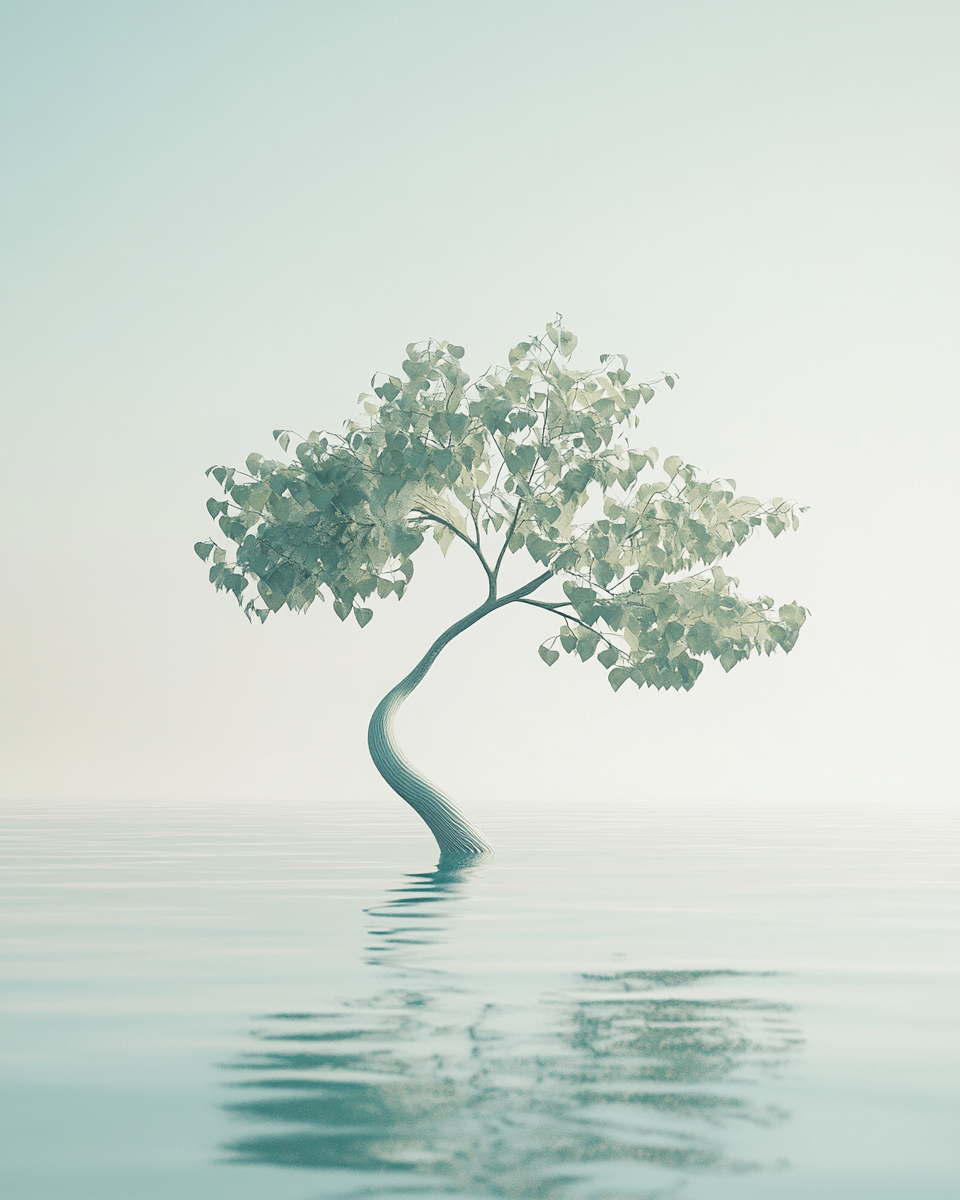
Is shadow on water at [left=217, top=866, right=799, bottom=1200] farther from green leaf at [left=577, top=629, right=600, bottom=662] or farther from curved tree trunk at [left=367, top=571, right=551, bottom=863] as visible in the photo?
green leaf at [left=577, top=629, right=600, bottom=662]

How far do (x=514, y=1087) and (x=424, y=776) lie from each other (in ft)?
53.1

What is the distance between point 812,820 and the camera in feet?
151

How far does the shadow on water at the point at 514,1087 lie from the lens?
5789 millimetres

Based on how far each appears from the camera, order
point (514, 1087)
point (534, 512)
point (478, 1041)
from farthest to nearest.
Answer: point (534, 512) → point (478, 1041) → point (514, 1087)

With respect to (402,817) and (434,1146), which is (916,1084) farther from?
(402,817)

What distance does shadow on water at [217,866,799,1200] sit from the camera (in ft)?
19.0

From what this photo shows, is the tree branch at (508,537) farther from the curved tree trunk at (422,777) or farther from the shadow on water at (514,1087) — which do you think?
the shadow on water at (514,1087)

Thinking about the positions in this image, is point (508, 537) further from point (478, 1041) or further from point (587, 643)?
point (478, 1041)

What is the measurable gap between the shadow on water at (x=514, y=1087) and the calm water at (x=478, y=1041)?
21 millimetres

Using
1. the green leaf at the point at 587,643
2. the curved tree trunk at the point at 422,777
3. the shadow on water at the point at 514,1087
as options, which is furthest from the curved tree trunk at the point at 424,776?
the shadow on water at the point at 514,1087

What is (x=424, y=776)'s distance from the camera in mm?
23219

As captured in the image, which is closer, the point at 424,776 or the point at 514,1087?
the point at 514,1087

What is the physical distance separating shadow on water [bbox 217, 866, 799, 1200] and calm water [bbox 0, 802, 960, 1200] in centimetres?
2

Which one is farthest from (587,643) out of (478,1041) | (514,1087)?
(514,1087)
